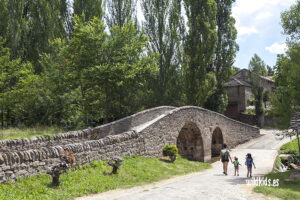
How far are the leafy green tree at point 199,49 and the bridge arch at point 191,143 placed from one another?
472 centimetres

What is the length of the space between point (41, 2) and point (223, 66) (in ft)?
60.4

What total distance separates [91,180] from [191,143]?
12.6 metres

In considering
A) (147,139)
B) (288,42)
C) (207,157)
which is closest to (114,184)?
(147,139)

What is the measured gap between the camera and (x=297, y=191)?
26.2ft

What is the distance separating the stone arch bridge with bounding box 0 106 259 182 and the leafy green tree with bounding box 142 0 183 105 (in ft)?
18.5

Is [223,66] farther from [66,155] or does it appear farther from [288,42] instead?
[66,155]

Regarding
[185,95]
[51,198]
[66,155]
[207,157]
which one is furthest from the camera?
[185,95]

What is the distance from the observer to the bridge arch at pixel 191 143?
1966 centimetres

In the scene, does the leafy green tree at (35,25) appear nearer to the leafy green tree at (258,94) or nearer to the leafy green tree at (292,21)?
the leafy green tree at (292,21)

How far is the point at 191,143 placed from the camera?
20016mm

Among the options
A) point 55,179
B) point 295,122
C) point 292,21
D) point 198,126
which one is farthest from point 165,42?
point 55,179

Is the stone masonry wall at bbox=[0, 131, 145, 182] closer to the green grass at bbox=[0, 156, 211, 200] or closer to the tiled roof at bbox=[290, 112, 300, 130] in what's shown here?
the green grass at bbox=[0, 156, 211, 200]

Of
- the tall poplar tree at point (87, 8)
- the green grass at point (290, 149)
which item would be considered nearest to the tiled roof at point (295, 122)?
the green grass at point (290, 149)

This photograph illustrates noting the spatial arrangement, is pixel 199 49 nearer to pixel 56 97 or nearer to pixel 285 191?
pixel 56 97
